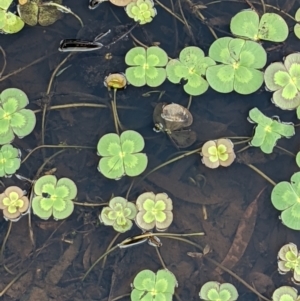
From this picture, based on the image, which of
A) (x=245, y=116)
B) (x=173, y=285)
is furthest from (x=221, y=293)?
(x=245, y=116)

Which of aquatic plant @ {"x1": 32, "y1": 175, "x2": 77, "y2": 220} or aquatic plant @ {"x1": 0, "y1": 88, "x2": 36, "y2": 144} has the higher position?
aquatic plant @ {"x1": 0, "y1": 88, "x2": 36, "y2": 144}

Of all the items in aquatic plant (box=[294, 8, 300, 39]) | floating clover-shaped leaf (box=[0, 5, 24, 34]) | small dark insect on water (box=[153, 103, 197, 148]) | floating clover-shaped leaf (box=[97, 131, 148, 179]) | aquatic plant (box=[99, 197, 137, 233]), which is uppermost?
aquatic plant (box=[294, 8, 300, 39])

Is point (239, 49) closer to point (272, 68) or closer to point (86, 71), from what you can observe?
point (272, 68)

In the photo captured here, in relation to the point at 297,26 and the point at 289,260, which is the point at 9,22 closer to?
the point at 297,26

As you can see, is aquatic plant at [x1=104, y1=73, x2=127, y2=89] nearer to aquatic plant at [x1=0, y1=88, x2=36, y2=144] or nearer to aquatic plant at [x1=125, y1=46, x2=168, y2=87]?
aquatic plant at [x1=125, y1=46, x2=168, y2=87]

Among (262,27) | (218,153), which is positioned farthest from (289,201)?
(262,27)

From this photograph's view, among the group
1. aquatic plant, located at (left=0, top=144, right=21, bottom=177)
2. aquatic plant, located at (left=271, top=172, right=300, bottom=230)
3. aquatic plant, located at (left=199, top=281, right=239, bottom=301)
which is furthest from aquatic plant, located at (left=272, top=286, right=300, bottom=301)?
aquatic plant, located at (left=0, top=144, right=21, bottom=177)

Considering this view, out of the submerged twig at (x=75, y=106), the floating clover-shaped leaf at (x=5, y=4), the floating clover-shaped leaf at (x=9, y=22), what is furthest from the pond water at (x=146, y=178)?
the floating clover-shaped leaf at (x=5, y=4)
